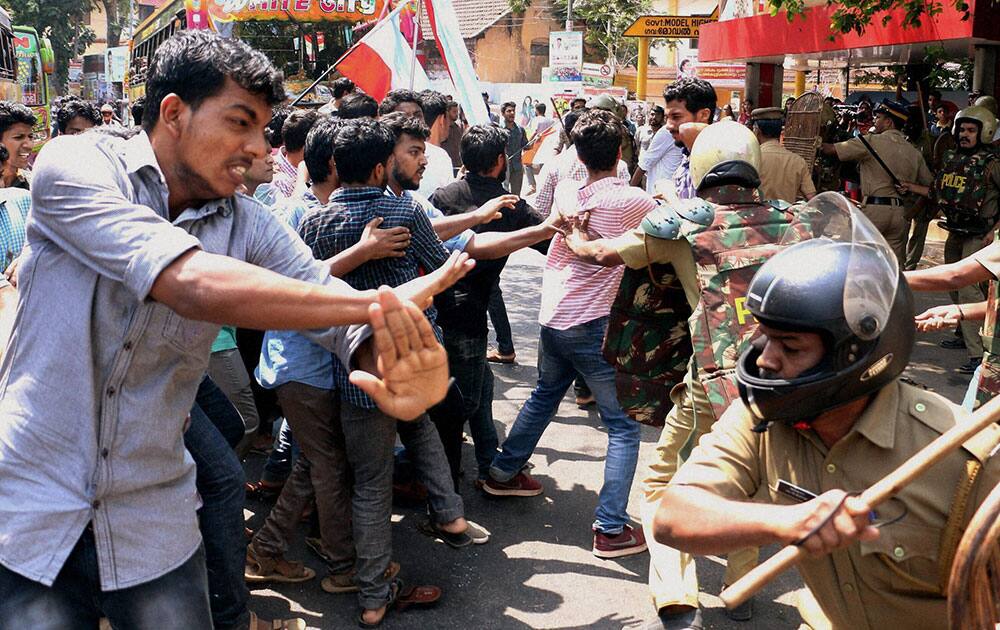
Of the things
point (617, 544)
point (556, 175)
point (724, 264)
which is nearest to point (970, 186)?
point (556, 175)

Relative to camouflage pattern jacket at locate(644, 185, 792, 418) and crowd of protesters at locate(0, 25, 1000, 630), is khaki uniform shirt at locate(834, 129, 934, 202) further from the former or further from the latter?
camouflage pattern jacket at locate(644, 185, 792, 418)

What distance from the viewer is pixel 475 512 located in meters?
5.14

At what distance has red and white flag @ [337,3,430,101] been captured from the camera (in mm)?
7883

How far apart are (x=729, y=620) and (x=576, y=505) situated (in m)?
1.24

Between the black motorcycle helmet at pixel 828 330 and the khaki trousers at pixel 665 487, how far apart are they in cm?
130

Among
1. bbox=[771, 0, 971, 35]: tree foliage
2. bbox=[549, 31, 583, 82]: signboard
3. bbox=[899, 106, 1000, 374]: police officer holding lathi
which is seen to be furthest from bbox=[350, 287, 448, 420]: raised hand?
bbox=[549, 31, 583, 82]: signboard

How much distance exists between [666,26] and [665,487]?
53.2 ft

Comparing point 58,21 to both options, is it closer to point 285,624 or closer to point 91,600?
point 285,624

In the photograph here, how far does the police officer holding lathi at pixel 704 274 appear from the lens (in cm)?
352

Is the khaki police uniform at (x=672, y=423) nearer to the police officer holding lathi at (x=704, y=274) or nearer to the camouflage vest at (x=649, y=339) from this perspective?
the police officer holding lathi at (x=704, y=274)

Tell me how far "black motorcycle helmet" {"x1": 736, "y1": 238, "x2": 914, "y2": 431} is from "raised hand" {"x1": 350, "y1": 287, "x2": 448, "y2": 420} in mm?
707

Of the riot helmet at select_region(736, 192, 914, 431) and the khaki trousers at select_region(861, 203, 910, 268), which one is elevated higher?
the riot helmet at select_region(736, 192, 914, 431)

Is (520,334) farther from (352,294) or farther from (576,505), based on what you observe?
(352,294)

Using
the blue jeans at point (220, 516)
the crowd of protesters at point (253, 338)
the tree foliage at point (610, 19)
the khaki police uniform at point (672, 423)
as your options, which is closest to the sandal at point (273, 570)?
the crowd of protesters at point (253, 338)
